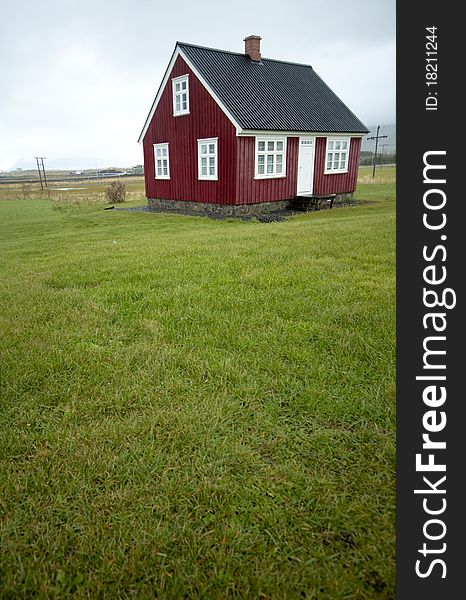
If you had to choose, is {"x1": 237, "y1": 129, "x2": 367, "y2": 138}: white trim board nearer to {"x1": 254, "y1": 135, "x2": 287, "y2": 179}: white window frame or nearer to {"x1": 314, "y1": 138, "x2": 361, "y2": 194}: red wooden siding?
{"x1": 254, "y1": 135, "x2": 287, "y2": 179}: white window frame

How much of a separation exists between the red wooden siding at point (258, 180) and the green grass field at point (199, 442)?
11703mm

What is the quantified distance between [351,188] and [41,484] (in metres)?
22.1

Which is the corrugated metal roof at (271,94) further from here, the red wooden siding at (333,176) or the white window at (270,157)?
the red wooden siding at (333,176)

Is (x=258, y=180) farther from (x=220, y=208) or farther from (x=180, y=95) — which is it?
(x=180, y=95)

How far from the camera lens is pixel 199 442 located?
252cm

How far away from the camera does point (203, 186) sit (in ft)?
58.0

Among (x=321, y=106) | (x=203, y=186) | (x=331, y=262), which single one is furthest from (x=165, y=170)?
(x=331, y=262)

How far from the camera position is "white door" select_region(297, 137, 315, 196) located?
18.2 metres

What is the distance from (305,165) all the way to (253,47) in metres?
6.34

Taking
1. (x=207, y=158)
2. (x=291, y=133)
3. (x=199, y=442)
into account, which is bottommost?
(x=199, y=442)

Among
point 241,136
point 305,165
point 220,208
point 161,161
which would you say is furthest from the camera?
point 161,161

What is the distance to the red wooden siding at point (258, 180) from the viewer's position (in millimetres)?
15922

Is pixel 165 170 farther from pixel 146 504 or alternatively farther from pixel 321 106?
pixel 146 504

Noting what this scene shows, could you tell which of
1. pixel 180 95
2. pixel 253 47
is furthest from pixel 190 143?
pixel 253 47
